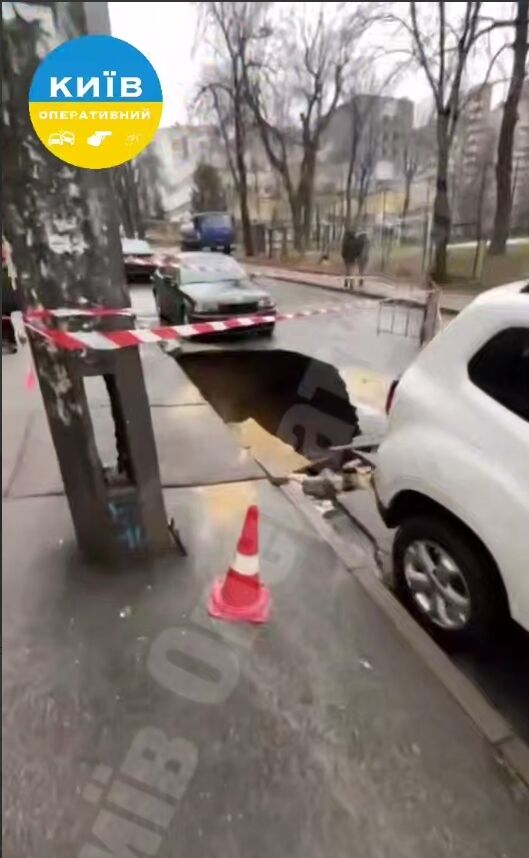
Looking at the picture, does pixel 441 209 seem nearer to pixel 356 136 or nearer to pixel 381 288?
pixel 356 136

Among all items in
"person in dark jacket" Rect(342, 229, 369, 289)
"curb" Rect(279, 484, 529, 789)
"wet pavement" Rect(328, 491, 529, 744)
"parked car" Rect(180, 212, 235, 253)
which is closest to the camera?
"curb" Rect(279, 484, 529, 789)

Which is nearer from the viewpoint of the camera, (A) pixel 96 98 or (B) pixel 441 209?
(A) pixel 96 98

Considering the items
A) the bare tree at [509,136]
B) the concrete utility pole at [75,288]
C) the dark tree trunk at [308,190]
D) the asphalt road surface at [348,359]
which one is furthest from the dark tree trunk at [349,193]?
the concrete utility pole at [75,288]

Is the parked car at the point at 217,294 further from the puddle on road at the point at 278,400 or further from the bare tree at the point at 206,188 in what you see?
the bare tree at the point at 206,188

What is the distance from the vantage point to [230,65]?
2209 millimetres

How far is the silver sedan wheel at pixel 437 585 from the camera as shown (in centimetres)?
235

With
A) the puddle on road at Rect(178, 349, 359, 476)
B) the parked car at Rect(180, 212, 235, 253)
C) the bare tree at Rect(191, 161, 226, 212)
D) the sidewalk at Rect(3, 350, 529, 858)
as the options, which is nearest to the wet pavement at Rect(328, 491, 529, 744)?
the sidewalk at Rect(3, 350, 529, 858)

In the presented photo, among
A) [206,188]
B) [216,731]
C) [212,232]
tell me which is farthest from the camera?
[212,232]

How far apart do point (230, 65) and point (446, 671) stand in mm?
2500

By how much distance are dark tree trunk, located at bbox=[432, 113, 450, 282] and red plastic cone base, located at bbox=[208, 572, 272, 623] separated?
2.27m

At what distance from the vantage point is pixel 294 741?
189 cm

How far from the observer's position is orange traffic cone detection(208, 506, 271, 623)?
241 centimetres

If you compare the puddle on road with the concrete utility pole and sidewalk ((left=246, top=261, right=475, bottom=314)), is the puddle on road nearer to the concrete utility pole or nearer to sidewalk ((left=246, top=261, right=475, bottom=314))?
sidewalk ((left=246, top=261, right=475, bottom=314))

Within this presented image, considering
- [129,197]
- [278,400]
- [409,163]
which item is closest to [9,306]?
[129,197]
